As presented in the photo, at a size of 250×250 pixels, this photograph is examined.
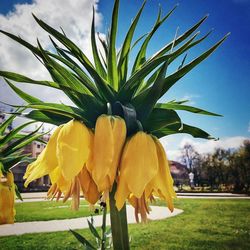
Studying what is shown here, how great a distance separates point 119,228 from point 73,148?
13 centimetres

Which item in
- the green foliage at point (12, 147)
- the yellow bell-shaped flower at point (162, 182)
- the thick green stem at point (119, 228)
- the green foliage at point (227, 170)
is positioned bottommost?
the thick green stem at point (119, 228)

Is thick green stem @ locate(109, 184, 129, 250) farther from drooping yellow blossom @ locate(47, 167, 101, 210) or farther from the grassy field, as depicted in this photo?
the grassy field

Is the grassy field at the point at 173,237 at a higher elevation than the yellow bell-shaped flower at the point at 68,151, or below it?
below

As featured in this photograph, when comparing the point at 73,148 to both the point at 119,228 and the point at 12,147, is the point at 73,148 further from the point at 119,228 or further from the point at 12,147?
the point at 12,147

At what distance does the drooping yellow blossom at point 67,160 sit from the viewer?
44cm

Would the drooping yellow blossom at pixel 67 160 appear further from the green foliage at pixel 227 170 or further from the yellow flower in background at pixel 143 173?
the green foliage at pixel 227 170

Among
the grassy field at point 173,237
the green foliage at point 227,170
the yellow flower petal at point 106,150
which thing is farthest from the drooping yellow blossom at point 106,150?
the green foliage at point 227,170

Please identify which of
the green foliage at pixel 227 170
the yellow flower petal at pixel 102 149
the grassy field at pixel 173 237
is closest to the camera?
the yellow flower petal at pixel 102 149

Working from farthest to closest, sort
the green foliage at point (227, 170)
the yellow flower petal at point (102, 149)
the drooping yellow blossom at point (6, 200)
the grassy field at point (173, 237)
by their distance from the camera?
the green foliage at point (227, 170) → the grassy field at point (173, 237) → the drooping yellow blossom at point (6, 200) → the yellow flower petal at point (102, 149)

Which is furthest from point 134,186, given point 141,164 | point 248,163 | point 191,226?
point 248,163

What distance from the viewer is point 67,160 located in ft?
1.44

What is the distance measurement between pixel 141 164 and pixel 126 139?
56 millimetres

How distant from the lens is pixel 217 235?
6.26 meters

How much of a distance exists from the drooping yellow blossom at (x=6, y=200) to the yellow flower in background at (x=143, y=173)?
441mm
